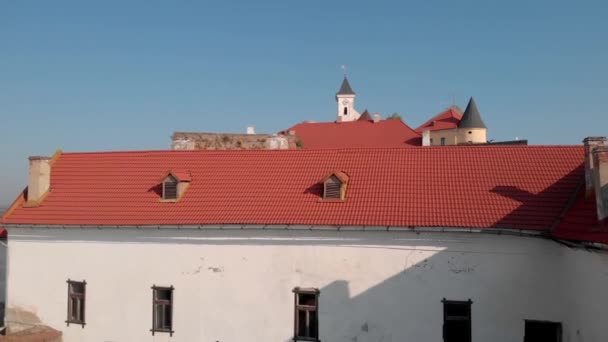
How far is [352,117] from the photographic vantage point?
82.8m

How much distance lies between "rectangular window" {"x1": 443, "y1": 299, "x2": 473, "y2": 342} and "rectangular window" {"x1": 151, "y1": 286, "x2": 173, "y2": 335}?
785 cm

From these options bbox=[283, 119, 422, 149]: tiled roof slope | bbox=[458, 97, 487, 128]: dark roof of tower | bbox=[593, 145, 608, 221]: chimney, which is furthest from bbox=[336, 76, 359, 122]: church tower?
bbox=[593, 145, 608, 221]: chimney

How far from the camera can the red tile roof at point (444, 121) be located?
7067 centimetres

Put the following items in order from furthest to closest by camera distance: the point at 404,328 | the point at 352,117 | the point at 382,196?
1. the point at 352,117
2. the point at 382,196
3. the point at 404,328

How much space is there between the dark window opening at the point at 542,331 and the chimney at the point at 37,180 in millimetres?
15276

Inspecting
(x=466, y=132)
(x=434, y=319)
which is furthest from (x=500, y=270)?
(x=466, y=132)

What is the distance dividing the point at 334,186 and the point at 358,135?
122 ft

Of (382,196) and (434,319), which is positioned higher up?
(382,196)

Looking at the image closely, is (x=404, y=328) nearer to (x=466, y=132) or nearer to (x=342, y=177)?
(x=342, y=177)

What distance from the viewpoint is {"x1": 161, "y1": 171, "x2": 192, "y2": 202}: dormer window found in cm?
1786

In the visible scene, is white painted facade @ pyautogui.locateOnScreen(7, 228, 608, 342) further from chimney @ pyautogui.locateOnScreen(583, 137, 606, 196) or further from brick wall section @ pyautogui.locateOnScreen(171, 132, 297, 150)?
brick wall section @ pyautogui.locateOnScreen(171, 132, 297, 150)

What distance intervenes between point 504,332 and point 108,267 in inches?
451

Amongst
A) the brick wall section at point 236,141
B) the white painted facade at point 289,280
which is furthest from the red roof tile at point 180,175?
the brick wall section at point 236,141

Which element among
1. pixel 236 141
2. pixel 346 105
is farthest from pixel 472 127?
pixel 236 141
